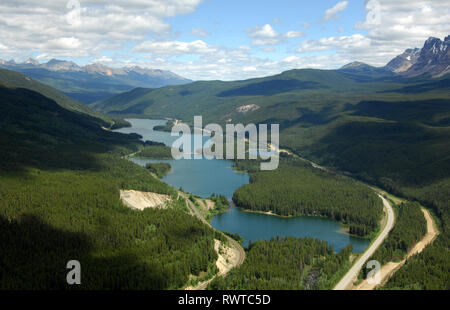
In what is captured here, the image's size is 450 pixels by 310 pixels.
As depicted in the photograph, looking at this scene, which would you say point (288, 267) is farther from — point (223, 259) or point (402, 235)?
point (402, 235)

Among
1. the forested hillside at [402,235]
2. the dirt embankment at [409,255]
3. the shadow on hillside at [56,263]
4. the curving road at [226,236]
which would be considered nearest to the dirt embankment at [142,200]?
the curving road at [226,236]

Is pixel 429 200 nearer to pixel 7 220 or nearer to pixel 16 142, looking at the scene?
pixel 7 220

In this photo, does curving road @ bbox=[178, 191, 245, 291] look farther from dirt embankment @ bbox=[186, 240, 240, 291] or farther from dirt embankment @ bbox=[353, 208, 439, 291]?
dirt embankment @ bbox=[353, 208, 439, 291]

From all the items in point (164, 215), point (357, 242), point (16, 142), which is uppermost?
point (16, 142)

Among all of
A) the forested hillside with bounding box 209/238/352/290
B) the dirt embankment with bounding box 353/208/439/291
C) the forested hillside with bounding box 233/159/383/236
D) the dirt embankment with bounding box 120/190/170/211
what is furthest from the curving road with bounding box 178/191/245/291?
the dirt embankment with bounding box 353/208/439/291

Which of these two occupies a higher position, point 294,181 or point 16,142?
point 16,142
